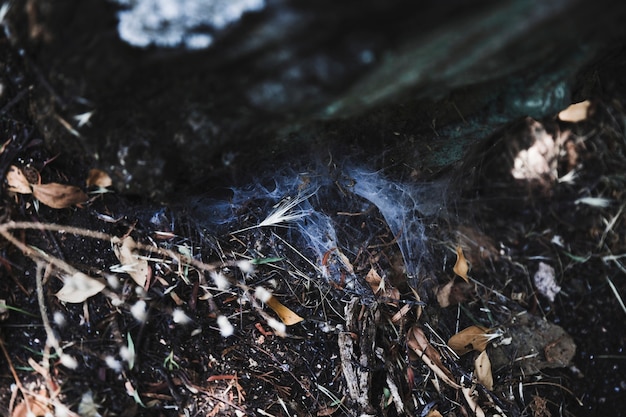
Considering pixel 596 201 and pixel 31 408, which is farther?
pixel 596 201

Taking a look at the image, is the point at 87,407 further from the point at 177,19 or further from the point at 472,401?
the point at 472,401

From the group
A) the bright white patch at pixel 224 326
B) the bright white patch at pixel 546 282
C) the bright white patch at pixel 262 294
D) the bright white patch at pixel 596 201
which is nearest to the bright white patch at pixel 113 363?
the bright white patch at pixel 224 326

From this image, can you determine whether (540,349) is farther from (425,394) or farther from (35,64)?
(35,64)

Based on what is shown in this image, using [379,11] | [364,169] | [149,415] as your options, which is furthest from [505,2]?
[149,415]

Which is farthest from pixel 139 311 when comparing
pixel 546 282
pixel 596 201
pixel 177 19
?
pixel 596 201

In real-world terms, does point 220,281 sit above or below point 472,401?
above

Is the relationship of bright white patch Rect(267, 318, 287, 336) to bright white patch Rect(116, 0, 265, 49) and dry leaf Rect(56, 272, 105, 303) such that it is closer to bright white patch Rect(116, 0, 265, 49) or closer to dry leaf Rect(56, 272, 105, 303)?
dry leaf Rect(56, 272, 105, 303)

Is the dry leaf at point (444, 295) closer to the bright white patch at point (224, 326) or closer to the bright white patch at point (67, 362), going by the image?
the bright white patch at point (224, 326)
